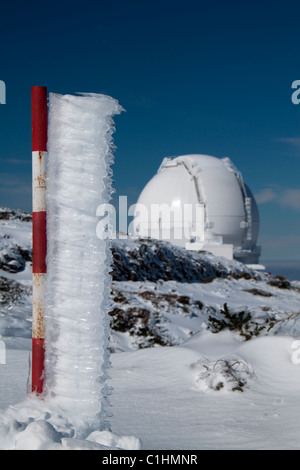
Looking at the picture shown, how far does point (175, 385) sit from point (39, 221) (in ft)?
8.10

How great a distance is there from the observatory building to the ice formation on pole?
23.1 metres

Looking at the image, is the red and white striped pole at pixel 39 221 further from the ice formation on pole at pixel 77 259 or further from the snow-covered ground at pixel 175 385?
the snow-covered ground at pixel 175 385

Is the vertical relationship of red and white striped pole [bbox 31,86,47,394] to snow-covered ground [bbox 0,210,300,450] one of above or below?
above

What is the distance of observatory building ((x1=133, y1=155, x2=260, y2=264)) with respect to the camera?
2656cm

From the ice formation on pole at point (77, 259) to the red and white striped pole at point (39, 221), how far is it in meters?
0.04

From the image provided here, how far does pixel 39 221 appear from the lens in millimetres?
3324

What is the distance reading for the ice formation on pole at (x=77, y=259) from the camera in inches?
127

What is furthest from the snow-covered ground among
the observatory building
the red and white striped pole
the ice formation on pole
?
the observatory building

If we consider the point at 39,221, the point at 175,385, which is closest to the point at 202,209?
the point at 175,385

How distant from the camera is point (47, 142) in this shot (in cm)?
334

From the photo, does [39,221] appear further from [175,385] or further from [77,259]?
[175,385]

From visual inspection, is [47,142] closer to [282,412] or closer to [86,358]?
[86,358]

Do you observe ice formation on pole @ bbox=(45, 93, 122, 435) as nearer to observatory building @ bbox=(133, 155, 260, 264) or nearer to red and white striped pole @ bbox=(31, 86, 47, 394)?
red and white striped pole @ bbox=(31, 86, 47, 394)
